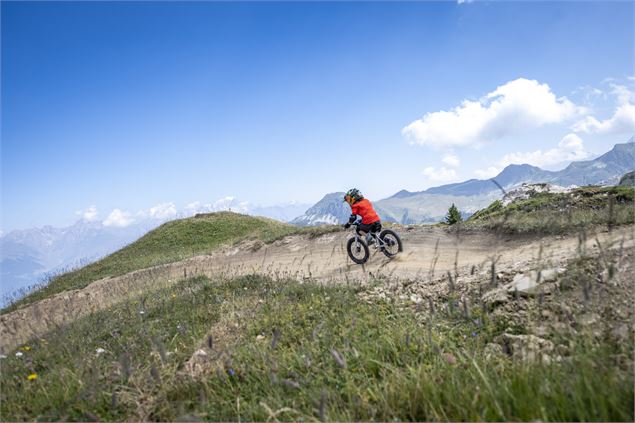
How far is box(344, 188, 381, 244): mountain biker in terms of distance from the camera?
13711mm

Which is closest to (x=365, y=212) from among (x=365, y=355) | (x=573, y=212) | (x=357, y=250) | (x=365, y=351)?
(x=357, y=250)

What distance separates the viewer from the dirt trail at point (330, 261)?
8.08 meters

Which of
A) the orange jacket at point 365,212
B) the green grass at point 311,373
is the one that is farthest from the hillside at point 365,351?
the orange jacket at point 365,212

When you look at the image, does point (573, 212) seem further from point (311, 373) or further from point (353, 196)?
point (311, 373)

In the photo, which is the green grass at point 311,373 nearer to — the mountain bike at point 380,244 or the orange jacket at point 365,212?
the mountain bike at point 380,244

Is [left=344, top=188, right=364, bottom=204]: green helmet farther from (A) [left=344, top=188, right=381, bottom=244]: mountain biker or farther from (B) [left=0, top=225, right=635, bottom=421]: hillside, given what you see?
(B) [left=0, top=225, right=635, bottom=421]: hillside

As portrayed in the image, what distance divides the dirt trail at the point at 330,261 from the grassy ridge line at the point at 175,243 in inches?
88.7

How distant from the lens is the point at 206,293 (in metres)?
9.50

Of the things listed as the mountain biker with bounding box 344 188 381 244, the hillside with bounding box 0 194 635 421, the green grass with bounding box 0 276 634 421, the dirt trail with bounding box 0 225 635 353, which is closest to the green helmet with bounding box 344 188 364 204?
the mountain biker with bounding box 344 188 381 244

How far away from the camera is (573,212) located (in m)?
12.4

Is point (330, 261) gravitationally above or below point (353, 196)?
below

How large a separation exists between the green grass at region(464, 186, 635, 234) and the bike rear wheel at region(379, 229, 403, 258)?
153 inches

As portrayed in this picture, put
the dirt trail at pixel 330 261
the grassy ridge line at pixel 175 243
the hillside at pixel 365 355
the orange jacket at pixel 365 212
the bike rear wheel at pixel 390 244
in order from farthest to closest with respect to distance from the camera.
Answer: the grassy ridge line at pixel 175 243
the orange jacket at pixel 365 212
the bike rear wheel at pixel 390 244
the dirt trail at pixel 330 261
the hillside at pixel 365 355

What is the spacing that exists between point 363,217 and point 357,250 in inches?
56.4
